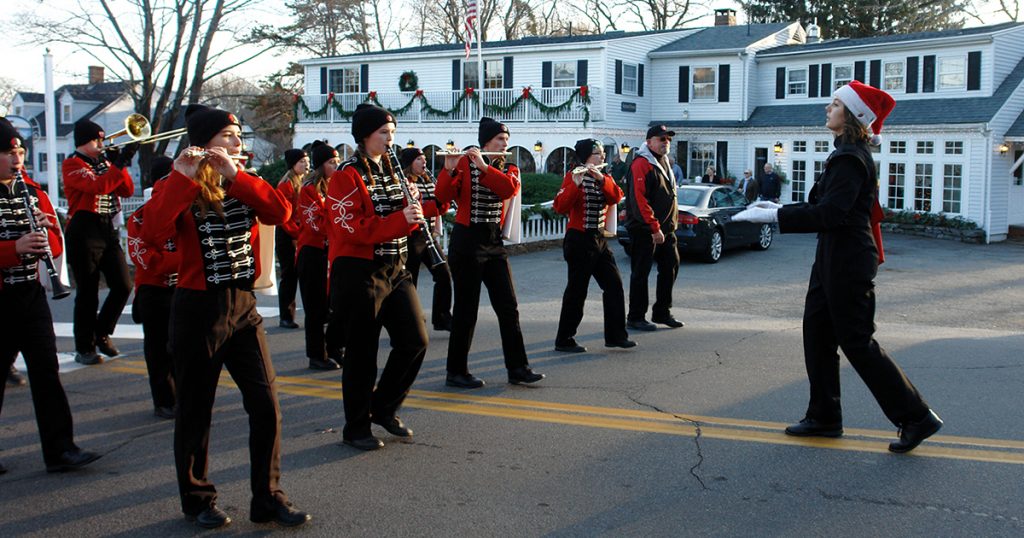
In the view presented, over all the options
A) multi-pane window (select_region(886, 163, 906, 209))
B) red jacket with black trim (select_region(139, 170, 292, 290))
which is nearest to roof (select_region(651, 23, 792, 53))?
multi-pane window (select_region(886, 163, 906, 209))

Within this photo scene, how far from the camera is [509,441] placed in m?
6.07

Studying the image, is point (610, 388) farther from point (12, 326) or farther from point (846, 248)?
point (12, 326)

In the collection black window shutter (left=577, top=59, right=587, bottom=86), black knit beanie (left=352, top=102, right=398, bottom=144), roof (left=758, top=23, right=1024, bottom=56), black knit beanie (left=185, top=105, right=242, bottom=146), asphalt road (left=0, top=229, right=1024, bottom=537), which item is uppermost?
roof (left=758, top=23, right=1024, bottom=56)

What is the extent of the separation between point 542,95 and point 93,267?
27.4 metres

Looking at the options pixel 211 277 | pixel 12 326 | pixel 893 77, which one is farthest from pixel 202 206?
pixel 893 77

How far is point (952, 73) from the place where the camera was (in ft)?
92.8

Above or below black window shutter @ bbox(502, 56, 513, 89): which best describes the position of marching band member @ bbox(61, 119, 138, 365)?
below

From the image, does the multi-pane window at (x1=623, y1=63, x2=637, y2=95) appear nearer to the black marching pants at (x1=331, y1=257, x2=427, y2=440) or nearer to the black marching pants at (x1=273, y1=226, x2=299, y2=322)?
the black marching pants at (x1=273, y1=226, x2=299, y2=322)

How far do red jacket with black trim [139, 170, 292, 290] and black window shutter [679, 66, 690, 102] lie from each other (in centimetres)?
3132

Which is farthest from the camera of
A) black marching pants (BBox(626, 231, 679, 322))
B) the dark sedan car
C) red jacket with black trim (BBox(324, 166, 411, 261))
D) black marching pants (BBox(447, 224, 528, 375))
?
the dark sedan car

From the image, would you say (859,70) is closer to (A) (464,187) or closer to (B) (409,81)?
(B) (409,81)

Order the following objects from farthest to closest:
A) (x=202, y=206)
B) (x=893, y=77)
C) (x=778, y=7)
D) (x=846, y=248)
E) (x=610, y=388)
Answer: (x=778, y=7) → (x=893, y=77) → (x=610, y=388) → (x=846, y=248) → (x=202, y=206)

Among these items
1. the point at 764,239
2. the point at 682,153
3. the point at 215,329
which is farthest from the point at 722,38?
the point at 215,329

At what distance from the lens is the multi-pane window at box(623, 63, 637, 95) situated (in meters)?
34.4
